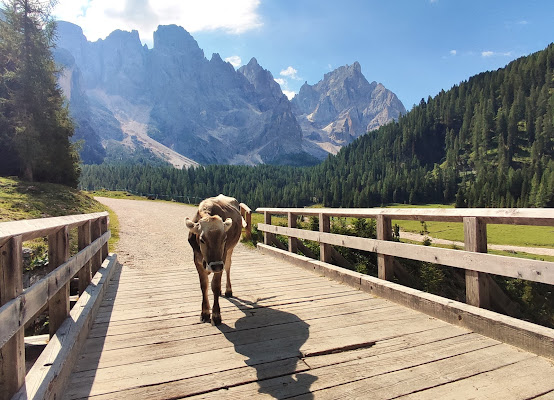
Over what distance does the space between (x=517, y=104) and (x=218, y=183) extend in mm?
137782

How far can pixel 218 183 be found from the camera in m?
167

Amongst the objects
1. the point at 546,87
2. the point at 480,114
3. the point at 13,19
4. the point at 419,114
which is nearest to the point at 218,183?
the point at 419,114

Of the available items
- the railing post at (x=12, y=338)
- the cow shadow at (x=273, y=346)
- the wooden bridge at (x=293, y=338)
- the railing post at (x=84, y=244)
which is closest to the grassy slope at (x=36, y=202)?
the railing post at (x=84, y=244)

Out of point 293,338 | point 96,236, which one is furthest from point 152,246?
point 293,338

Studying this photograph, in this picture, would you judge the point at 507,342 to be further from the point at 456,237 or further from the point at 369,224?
the point at 456,237

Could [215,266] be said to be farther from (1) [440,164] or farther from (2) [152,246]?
(1) [440,164]

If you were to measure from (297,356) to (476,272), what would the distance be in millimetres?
2488

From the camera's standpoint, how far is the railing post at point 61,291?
3.92 m

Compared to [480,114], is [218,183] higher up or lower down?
lower down

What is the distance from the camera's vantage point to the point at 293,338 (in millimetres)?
4328

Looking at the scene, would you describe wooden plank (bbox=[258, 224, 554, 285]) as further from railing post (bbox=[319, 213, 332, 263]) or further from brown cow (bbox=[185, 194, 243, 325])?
brown cow (bbox=[185, 194, 243, 325])

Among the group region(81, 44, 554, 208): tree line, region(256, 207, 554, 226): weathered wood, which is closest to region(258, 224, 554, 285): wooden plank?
region(256, 207, 554, 226): weathered wood

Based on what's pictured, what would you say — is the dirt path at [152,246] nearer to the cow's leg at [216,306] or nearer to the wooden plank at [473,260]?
the cow's leg at [216,306]

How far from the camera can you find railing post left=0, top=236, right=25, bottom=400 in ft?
7.89
